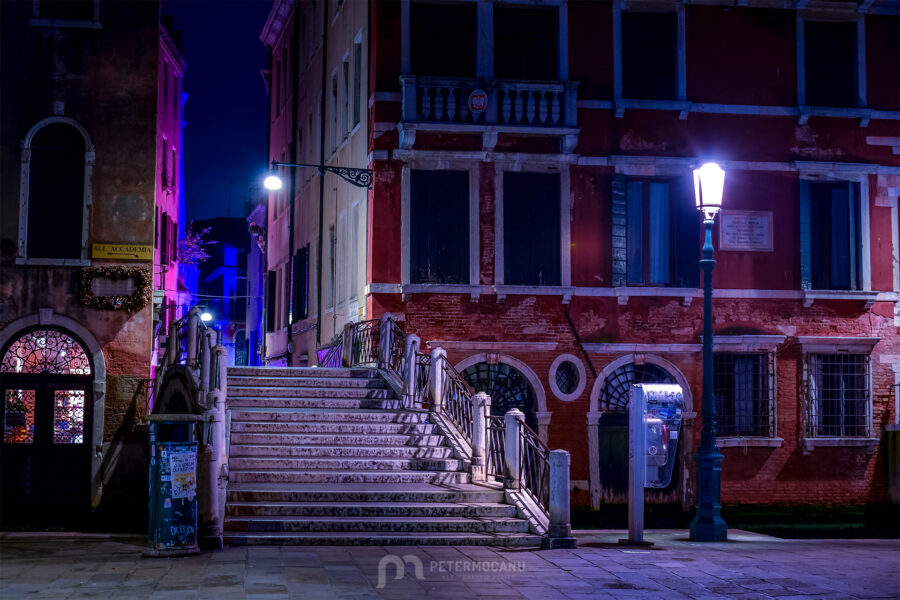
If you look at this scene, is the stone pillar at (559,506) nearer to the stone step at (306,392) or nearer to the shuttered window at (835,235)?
the stone step at (306,392)

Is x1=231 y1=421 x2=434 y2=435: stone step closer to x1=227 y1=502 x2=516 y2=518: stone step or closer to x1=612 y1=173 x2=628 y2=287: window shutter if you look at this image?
x1=227 y1=502 x2=516 y2=518: stone step

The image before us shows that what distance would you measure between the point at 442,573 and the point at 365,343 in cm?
964

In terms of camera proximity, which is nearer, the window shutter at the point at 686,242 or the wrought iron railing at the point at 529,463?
the wrought iron railing at the point at 529,463

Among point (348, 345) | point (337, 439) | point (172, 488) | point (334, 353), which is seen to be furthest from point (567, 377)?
point (172, 488)

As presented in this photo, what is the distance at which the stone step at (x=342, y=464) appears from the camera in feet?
49.6

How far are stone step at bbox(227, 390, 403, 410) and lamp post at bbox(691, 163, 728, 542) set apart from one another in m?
4.84

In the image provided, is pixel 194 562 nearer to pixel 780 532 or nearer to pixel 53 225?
pixel 53 225

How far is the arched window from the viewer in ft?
64.0

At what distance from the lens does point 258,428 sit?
16.2m

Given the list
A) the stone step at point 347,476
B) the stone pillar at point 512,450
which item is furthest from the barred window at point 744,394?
the stone pillar at point 512,450

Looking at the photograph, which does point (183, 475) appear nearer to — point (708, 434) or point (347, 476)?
point (347, 476)

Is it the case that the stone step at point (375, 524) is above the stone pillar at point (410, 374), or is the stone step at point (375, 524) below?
below

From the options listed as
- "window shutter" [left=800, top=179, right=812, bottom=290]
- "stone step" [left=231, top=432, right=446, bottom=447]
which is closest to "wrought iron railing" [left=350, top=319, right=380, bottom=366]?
"stone step" [left=231, top=432, right=446, bottom=447]

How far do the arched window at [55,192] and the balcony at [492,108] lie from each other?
5866mm
